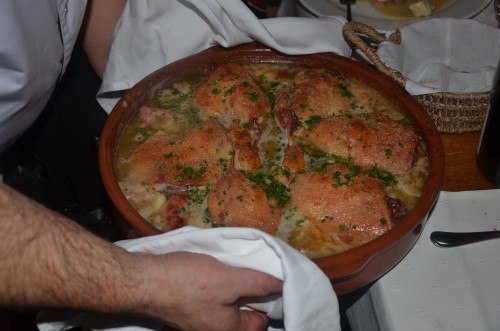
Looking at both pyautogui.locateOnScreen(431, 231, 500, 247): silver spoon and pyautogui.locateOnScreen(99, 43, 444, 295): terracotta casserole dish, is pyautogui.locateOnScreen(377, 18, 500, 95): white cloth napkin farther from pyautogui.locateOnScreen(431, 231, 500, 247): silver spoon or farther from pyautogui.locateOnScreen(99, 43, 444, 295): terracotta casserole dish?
pyautogui.locateOnScreen(431, 231, 500, 247): silver spoon

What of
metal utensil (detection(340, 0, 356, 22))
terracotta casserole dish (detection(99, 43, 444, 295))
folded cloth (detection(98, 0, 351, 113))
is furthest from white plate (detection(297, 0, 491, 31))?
terracotta casserole dish (detection(99, 43, 444, 295))

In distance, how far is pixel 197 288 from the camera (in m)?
1.02

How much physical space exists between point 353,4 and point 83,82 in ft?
3.68

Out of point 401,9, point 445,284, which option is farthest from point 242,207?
point 401,9

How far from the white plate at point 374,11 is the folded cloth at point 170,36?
0.49 meters

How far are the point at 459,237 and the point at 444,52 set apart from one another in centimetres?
70

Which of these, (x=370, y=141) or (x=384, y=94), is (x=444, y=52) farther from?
(x=370, y=141)

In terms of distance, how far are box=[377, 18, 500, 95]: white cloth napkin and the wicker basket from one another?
91 mm

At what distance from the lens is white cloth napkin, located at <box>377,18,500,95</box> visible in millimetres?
1631

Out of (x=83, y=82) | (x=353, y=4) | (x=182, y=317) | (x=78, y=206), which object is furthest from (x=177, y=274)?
(x=353, y=4)

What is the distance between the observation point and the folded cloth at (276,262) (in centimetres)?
103

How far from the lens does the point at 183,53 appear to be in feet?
5.53

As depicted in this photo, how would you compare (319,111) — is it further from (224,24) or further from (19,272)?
(19,272)

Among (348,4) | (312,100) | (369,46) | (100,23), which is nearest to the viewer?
(312,100)
